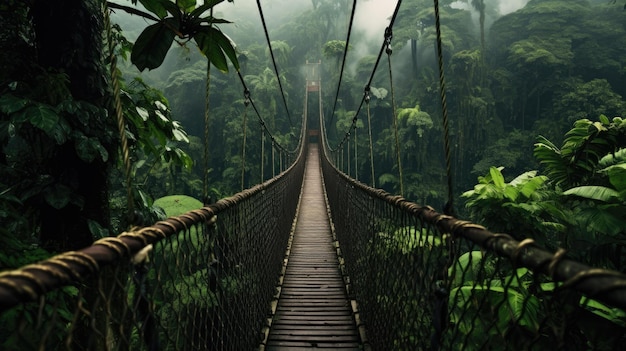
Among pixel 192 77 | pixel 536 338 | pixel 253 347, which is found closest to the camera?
pixel 536 338

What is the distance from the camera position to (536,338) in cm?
43

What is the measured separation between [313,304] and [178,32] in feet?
5.15

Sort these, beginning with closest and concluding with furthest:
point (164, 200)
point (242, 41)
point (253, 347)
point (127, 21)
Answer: point (253, 347), point (164, 200), point (242, 41), point (127, 21)

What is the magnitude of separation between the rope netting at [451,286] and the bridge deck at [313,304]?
0.43ft

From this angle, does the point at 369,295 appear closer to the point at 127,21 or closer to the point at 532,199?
the point at 532,199

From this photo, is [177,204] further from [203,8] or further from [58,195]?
[203,8]

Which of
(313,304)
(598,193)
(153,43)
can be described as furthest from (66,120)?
(598,193)

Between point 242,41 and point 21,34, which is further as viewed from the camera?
point 242,41

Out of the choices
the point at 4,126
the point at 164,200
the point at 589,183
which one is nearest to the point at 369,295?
the point at 4,126

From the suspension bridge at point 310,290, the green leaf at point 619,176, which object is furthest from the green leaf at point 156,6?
the green leaf at point 619,176

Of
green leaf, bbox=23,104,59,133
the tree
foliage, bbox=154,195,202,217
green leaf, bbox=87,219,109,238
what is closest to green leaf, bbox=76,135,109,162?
the tree

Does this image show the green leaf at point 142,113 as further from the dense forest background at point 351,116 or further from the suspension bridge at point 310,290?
the suspension bridge at point 310,290

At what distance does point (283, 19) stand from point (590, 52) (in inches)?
933

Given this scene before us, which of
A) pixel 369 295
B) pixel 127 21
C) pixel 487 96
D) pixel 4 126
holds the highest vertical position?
pixel 127 21
